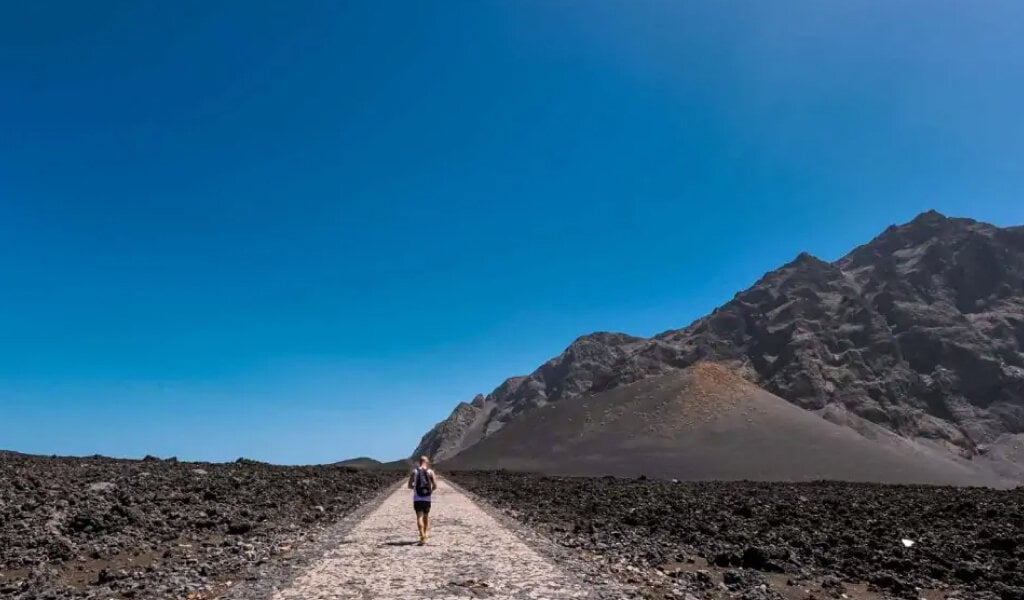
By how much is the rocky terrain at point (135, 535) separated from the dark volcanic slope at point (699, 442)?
85549 millimetres

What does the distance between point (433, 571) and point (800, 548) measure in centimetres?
1337

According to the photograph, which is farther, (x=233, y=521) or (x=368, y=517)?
(x=368, y=517)

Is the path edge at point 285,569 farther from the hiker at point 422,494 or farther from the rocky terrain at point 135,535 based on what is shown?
the hiker at point 422,494

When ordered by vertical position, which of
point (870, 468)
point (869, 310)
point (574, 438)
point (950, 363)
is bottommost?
point (870, 468)

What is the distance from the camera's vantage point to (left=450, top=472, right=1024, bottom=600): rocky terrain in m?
14.8

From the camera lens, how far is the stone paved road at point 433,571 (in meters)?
11.4

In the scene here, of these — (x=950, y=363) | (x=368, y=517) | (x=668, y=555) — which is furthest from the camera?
(x=950, y=363)

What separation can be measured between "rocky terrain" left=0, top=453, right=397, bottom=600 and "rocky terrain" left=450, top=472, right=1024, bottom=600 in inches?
380

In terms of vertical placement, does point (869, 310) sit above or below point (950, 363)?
above

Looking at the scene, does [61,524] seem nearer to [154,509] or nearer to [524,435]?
[154,509]

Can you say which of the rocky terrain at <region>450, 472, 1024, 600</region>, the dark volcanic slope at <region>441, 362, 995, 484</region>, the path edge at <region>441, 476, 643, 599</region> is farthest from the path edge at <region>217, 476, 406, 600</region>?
the dark volcanic slope at <region>441, 362, 995, 484</region>

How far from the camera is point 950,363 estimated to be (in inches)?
7037

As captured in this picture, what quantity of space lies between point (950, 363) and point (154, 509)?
701 ft

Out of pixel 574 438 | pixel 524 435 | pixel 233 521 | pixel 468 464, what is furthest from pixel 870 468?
pixel 233 521
